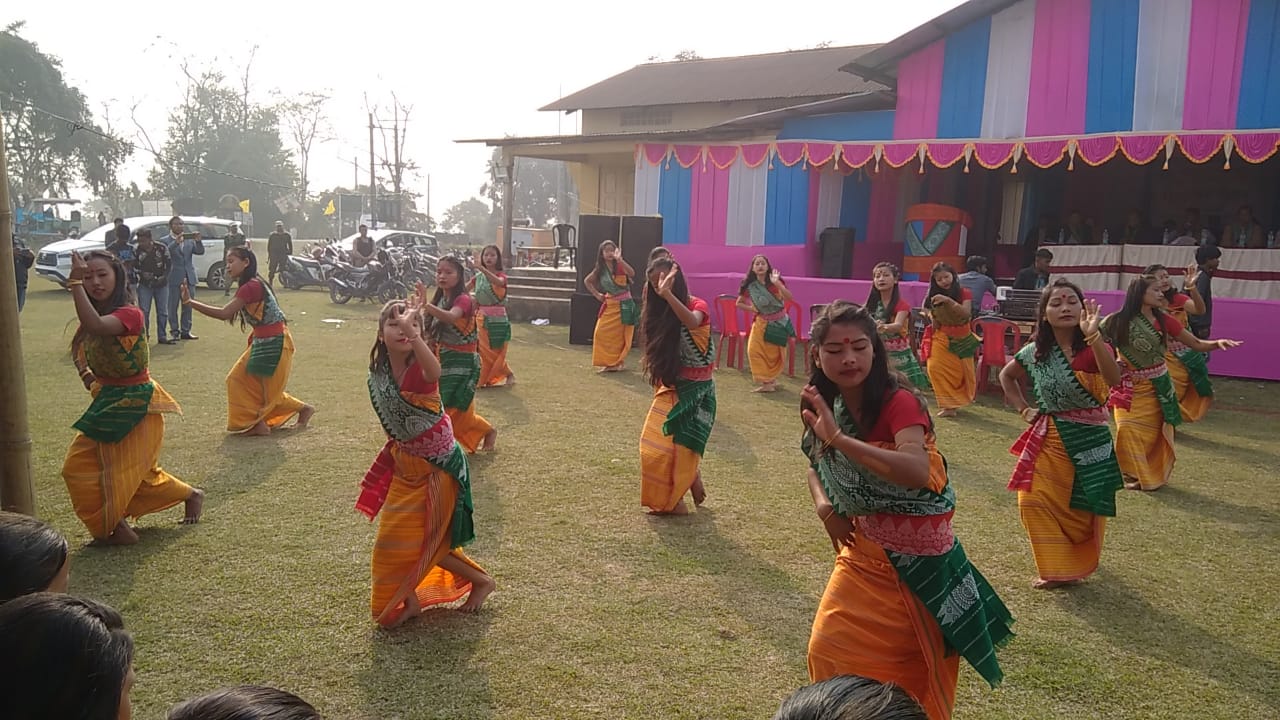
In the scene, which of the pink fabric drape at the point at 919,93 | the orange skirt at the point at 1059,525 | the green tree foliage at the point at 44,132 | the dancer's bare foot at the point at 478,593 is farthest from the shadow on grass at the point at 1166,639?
the green tree foliage at the point at 44,132

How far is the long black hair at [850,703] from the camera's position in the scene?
139cm

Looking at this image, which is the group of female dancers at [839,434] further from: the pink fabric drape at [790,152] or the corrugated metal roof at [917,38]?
the corrugated metal roof at [917,38]

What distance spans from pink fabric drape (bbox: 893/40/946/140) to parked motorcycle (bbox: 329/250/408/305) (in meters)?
11.1

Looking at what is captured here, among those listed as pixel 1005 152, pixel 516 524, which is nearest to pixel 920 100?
pixel 1005 152

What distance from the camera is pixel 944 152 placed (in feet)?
45.0

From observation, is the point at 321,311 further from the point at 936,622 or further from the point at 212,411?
the point at 936,622

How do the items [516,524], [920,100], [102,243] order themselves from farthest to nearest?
[102,243], [920,100], [516,524]

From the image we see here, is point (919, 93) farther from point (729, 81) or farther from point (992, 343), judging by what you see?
point (729, 81)

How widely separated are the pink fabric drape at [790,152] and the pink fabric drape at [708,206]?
135cm

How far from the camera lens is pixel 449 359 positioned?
7.23m

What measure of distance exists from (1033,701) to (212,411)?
7420 millimetres

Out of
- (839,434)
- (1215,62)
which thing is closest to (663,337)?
(839,434)

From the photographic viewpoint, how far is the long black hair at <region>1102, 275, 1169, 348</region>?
6566 millimetres

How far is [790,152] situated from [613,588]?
1123cm
